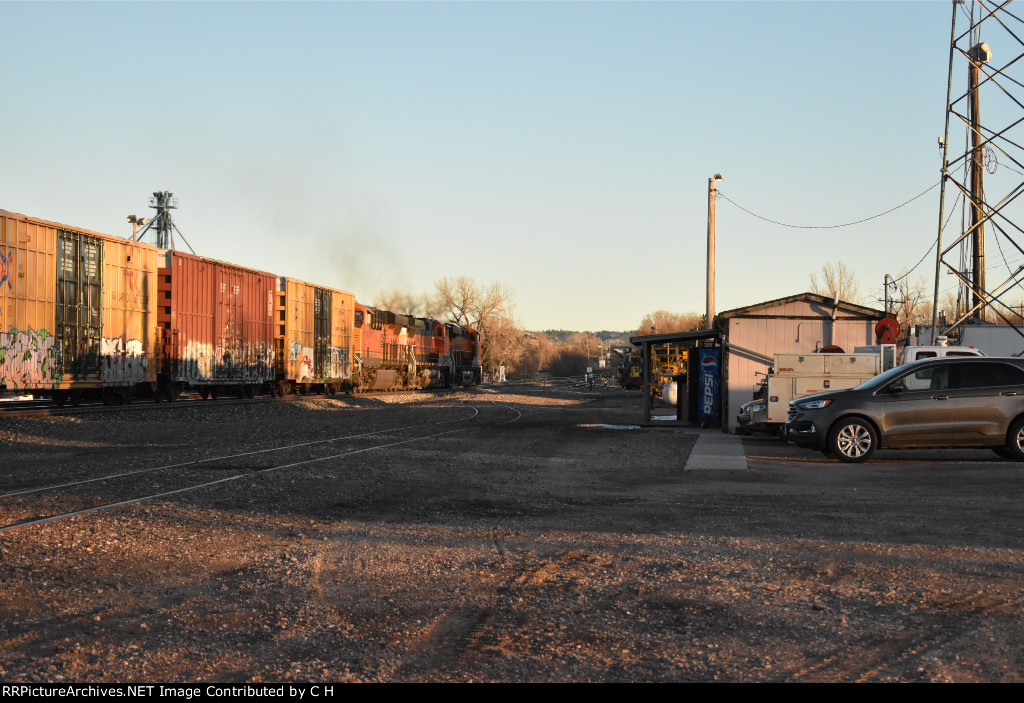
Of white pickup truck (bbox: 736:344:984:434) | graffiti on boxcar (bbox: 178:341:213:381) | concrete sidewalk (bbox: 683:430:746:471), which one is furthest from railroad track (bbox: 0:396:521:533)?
graffiti on boxcar (bbox: 178:341:213:381)

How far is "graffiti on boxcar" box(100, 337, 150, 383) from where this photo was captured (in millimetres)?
23500

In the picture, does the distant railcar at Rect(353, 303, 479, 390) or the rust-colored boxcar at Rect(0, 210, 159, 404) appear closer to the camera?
the rust-colored boxcar at Rect(0, 210, 159, 404)

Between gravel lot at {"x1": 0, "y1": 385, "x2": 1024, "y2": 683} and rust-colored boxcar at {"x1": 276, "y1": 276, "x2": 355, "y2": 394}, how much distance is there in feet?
73.3

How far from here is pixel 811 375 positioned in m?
18.8

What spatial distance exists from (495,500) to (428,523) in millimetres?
1755

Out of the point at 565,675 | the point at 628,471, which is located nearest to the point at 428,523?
the point at 565,675

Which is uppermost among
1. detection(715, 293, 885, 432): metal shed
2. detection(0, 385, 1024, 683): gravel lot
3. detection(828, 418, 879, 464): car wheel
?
detection(715, 293, 885, 432): metal shed

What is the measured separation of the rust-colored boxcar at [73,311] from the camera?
20188 millimetres

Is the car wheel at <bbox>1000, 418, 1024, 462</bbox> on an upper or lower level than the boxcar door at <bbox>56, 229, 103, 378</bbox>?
lower

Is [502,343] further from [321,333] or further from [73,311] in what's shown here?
[73,311]

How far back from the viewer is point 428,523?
873 centimetres

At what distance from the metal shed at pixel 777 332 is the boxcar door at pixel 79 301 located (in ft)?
52.2

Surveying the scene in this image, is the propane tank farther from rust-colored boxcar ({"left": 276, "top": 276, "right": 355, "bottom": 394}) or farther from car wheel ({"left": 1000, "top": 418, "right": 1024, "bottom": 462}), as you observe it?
rust-colored boxcar ({"left": 276, "top": 276, "right": 355, "bottom": 394})
